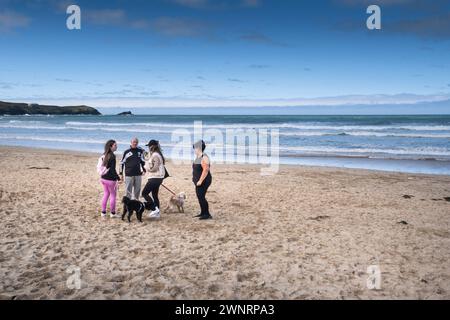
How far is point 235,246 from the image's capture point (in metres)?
6.65

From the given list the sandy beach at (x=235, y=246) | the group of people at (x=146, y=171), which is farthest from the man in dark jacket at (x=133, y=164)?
the sandy beach at (x=235, y=246)

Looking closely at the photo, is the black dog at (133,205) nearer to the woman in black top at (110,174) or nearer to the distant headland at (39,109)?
the woman in black top at (110,174)

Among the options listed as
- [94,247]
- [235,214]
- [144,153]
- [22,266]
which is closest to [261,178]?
[235,214]

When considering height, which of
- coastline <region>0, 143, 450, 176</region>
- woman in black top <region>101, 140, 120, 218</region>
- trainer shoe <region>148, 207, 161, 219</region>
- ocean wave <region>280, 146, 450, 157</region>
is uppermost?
woman in black top <region>101, 140, 120, 218</region>

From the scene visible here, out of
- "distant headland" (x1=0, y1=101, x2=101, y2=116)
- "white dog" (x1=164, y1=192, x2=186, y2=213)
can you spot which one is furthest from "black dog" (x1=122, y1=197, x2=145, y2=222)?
"distant headland" (x1=0, y1=101, x2=101, y2=116)

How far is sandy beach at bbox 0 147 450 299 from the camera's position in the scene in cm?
504

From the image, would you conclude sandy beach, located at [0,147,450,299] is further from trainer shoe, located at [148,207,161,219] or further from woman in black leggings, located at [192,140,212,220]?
woman in black leggings, located at [192,140,212,220]

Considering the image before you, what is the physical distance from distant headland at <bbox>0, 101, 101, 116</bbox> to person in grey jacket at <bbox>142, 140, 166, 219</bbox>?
136 metres

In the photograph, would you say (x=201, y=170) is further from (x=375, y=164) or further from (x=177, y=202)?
(x=375, y=164)

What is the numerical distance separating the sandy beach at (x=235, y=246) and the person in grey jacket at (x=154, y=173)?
0.45m

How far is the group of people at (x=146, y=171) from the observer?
7.81m

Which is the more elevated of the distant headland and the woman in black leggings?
the distant headland

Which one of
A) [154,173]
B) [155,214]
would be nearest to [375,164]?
[155,214]
